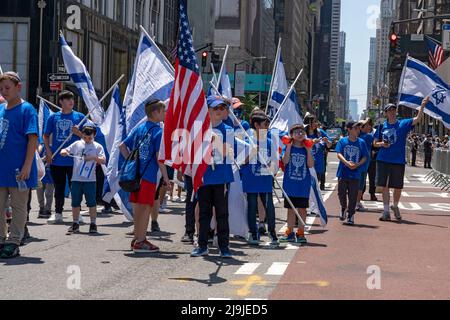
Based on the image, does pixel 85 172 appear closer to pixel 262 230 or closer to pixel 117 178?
pixel 117 178

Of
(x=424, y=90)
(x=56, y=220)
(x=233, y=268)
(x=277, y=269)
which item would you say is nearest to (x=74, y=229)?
(x=56, y=220)

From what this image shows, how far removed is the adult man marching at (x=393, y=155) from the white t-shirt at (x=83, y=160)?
17.6 feet

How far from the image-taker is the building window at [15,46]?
41312mm

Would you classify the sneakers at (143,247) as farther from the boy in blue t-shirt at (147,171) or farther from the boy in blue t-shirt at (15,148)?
the boy in blue t-shirt at (15,148)

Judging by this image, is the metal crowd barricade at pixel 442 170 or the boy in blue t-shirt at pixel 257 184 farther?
the metal crowd barricade at pixel 442 170

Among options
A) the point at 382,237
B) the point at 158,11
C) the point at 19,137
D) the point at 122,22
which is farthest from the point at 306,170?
the point at 158,11

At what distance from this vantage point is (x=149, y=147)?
34.7ft

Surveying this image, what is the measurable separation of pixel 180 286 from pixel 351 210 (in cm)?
729

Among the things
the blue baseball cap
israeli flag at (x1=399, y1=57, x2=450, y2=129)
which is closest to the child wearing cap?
the blue baseball cap

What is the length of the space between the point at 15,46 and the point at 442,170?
21.7 m

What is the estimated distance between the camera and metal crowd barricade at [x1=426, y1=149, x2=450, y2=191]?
27.6 metres

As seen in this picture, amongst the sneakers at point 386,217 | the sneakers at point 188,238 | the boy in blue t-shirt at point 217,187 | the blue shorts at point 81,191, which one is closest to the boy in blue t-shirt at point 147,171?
the boy in blue t-shirt at point 217,187

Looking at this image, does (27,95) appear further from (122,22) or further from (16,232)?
(16,232)

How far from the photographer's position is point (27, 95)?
4131cm
